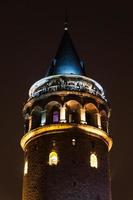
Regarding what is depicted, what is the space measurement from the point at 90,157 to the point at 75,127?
7.51 ft

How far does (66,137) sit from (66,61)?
7235mm

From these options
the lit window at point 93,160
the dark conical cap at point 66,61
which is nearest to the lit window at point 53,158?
the lit window at point 93,160

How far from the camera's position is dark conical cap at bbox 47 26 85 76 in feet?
123

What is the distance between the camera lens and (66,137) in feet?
110

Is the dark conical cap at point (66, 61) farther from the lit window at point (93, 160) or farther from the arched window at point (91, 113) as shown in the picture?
the lit window at point (93, 160)

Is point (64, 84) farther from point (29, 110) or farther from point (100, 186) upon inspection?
point (100, 186)

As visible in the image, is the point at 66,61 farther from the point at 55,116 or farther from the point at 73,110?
the point at 55,116

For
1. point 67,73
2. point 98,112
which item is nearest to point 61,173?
point 98,112

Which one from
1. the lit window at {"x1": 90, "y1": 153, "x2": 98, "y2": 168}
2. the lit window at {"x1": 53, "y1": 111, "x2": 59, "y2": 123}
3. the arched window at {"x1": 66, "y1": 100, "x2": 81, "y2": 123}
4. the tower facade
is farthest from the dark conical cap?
the lit window at {"x1": 90, "y1": 153, "x2": 98, "y2": 168}

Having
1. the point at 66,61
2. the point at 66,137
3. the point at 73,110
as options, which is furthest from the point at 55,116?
the point at 66,61

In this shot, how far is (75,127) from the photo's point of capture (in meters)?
33.9

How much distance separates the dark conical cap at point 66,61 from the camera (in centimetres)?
3738

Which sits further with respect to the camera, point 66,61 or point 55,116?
point 66,61

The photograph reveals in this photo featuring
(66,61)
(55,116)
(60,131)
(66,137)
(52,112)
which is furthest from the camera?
(66,61)
